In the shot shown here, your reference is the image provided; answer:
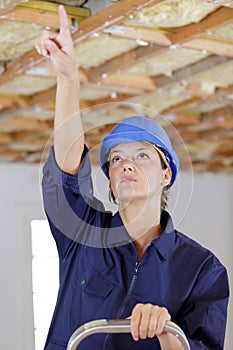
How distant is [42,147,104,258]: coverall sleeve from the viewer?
1628mm

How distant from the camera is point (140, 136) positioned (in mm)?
1575

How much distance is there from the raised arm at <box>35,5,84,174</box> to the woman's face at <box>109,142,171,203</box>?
10 cm

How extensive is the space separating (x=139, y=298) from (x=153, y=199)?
0.24m

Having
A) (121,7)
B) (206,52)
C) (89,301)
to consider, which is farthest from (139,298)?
(206,52)

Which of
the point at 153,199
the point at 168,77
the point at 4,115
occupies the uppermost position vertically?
the point at 153,199

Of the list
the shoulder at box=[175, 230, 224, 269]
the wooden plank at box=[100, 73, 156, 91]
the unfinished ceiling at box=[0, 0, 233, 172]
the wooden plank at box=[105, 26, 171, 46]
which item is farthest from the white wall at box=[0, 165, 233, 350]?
the shoulder at box=[175, 230, 224, 269]

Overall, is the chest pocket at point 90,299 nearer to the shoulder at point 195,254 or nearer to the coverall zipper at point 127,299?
the coverall zipper at point 127,299

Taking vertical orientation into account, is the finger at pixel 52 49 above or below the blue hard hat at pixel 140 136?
above

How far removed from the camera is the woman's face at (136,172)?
155 centimetres

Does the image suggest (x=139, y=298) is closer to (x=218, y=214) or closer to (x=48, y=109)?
(x=48, y=109)

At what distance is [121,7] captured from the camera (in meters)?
2.35

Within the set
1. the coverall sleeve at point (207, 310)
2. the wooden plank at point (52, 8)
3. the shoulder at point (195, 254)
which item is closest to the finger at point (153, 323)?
the coverall sleeve at point (207, 310)

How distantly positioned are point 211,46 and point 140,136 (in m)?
1.54

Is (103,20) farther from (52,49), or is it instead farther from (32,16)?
(52,49)
